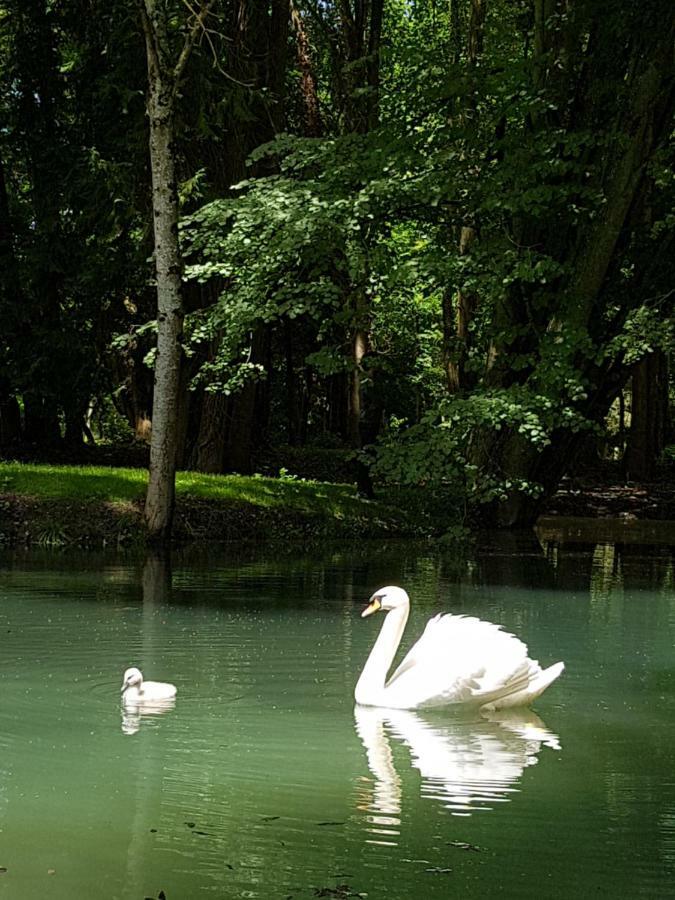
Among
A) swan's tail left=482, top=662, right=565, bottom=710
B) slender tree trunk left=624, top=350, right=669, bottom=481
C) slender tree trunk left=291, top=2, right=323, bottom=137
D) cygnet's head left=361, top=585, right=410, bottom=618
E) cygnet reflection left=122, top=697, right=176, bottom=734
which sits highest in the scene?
slender tree trunk left=291, top=2, right=323, bottom=137

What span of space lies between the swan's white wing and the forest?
29.5 ft

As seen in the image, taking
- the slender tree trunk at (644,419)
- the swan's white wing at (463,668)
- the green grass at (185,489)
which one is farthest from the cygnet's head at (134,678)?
the slender tree trunk at (644,419)

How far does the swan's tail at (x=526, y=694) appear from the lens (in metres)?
8.71

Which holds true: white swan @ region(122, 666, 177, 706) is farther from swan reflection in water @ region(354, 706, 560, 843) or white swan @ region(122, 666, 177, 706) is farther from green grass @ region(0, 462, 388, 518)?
green grass @ region(0, 462, 388, 518)

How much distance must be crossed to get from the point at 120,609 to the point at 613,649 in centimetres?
467

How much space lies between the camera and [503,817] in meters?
6.03

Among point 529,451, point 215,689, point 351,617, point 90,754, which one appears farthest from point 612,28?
point 90,754

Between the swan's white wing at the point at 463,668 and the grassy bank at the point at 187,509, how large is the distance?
1169 centimetres

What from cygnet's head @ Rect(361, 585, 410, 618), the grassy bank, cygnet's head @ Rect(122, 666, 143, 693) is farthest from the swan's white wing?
the grassy bank

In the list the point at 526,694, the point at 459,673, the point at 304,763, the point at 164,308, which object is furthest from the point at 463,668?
the point at 164,308

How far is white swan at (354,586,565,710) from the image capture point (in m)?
8.48

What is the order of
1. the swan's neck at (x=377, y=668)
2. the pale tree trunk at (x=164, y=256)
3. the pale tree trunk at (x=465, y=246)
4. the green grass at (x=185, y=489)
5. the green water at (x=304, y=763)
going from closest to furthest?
the green water at (x=304, y=763) < the swan's neck at (x=377, y=668) < the pale tree trunk at (x=164, y=256) < the pale tree trunk at (x=465, y=246) < the green grass at (x=185, y=489)

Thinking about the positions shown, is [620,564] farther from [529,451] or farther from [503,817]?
[503,817]

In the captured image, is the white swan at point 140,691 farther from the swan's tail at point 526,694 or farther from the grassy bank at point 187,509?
the grassy bank at point 187,509
